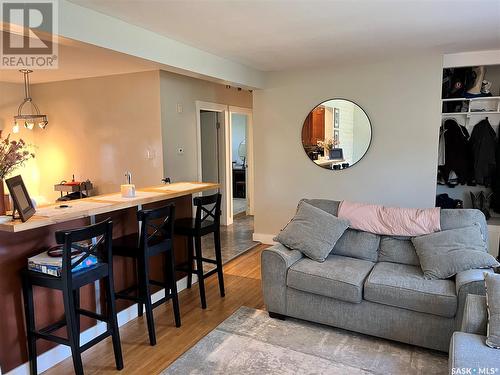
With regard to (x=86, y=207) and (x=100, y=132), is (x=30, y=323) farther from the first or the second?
(x=100, y=132)

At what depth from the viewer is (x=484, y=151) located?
424cm

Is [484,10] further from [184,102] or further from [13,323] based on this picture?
[13,323]

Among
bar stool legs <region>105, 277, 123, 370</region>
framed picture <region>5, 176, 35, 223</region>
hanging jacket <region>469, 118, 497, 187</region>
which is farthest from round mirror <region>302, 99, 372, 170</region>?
framed picture <region>5, 176, 35, 223</region>

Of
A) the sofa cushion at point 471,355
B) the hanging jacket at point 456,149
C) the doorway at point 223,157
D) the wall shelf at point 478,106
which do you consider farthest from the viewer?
the doorway at point 223,157

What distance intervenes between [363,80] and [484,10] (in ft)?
5.85

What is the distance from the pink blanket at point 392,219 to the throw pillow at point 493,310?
3.22ft

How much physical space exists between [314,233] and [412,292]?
0.89 metres

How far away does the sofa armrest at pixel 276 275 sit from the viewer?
296 centimetres

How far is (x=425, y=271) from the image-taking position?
8.84 feet

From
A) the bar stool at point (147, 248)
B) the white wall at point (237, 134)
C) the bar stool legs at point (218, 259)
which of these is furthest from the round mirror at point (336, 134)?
the white wall at point (237, 134)

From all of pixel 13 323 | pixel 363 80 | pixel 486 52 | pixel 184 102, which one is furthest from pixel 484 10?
pixel 13 323

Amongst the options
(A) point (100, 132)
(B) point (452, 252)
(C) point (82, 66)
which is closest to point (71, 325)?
(B) point (452, 252)

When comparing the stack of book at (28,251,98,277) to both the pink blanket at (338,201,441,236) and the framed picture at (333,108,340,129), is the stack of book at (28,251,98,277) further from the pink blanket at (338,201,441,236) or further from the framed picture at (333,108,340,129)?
the framed picture at (333,108,340,129)

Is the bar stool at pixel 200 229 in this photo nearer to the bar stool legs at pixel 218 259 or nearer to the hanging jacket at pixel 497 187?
the bar stool legs at pixel 218 259
